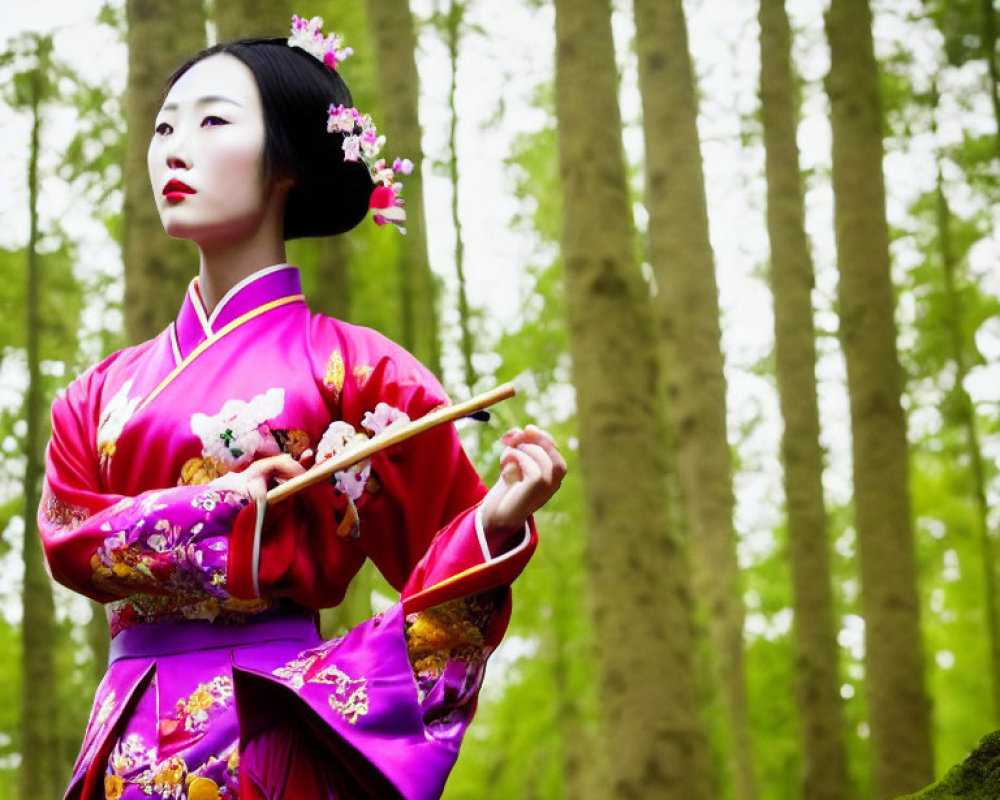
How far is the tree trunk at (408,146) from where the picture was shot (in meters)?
7.67

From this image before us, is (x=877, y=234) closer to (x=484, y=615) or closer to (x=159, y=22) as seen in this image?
(x=159, y=22)

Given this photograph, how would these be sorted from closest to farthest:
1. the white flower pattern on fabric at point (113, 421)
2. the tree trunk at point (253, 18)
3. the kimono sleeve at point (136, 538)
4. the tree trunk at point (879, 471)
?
the kimono sleeve at point (136, 538), the white flower pattern on fabric at point (113, 421), the tree trunk at point (253, 18), the tree trunk at point (879, 471)

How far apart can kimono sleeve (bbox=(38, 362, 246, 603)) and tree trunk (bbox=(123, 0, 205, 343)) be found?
6.44ft

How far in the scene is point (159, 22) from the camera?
5.18m

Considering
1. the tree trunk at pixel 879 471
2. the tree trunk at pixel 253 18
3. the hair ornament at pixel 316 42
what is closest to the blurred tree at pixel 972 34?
the tree trunk at pixel 879 471

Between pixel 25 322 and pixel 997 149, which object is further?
pixel 25 322

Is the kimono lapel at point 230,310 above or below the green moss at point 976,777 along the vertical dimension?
above

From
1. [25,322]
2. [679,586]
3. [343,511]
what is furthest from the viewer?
[25,322]

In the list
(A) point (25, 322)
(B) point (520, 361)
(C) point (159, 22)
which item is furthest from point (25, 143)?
(C) point (159, 22)

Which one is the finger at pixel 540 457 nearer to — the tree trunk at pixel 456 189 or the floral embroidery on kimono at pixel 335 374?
the floral embroidery on kimono at pixel 335 374

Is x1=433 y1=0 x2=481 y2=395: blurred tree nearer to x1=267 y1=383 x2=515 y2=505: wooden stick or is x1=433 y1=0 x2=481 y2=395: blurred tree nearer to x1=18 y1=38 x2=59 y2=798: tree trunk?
x1=18 y1=38 x2=59 y2=798: tree trunk

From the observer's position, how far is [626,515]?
5.85 m

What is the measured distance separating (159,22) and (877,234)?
5.20 meters

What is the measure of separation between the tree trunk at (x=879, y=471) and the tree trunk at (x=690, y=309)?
3.26ft
